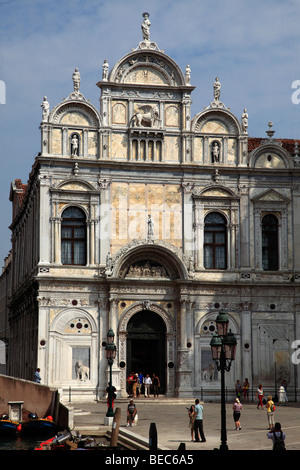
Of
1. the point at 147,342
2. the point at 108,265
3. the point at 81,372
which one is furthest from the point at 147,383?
the point at 108,265

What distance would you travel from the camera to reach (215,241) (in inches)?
1811

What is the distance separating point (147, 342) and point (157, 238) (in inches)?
220

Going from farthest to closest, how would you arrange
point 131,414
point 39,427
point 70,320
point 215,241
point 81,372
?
point 215,241 < point 70,320 < point 81,372 < point 39,427 < point 131,414

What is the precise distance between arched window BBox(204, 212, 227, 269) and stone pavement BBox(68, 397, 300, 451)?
767 centimetres

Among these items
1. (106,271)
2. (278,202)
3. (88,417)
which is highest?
(278,202)

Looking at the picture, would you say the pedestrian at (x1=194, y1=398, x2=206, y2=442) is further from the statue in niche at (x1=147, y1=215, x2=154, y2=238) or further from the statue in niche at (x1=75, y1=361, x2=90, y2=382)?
the statue in niche at (x1=147, y1=215, x2=154, y2=238)

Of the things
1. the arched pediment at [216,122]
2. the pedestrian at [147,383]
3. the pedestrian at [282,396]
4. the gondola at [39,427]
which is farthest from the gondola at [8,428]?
the arched pediment at [216,122]

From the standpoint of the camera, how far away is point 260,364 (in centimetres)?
4494

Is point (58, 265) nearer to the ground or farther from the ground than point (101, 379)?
farther from the ground

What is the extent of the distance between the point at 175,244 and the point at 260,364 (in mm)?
7841

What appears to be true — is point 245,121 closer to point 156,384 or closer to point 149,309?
point 149,309

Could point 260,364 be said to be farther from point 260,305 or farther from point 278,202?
point 278,202
